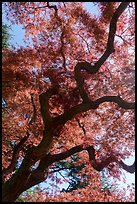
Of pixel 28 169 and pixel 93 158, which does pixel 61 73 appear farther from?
pixel 28 169

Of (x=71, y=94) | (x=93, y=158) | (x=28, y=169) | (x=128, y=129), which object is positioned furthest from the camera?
(x=128, y=129)

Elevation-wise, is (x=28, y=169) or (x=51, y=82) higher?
(x=51, y=82)

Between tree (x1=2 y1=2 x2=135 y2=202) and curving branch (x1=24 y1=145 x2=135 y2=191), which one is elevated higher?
tree (x1=2 y1=2 x2=135 y2=202)

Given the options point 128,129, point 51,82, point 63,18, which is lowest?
point 128,129

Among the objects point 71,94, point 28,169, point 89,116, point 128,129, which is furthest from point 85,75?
point 28,169

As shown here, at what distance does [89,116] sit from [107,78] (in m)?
1.33

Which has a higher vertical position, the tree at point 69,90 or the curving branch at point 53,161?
the tree at point 69,90

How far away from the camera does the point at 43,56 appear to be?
8.98 meters

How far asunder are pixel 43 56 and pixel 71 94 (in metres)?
1.73

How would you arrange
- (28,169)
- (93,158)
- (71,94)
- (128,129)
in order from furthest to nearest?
(128,129), (71,94), (93,158), (28,169)

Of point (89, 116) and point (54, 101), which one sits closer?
point (54, 101)

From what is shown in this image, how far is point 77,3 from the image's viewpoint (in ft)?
Result: 29.6

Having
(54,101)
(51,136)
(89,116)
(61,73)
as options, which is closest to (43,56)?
(61,73)

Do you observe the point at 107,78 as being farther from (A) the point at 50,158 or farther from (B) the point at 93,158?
(A) the point at 50,158
